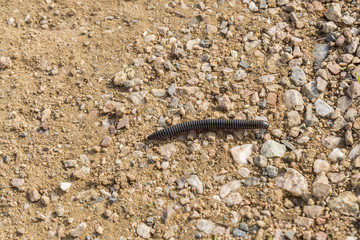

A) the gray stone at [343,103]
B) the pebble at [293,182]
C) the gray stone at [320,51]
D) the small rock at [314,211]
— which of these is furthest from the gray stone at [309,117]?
the small rock at [314,211]

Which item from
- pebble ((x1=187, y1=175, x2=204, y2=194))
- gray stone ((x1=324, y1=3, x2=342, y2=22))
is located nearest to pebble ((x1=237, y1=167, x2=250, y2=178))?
pebble ((x1=187, y1=175, x2=204, y2=194))

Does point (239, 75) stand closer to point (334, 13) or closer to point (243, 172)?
point (243, 172)

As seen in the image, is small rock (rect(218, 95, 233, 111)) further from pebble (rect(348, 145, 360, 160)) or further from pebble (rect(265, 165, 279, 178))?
pebble (rect(348, 145, 360, 160))

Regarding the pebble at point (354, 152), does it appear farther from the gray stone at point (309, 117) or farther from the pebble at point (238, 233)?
the pebble at point (238, 233)

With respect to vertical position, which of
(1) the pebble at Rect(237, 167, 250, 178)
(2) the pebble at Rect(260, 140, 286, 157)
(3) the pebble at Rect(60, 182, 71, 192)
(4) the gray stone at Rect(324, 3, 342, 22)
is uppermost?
(4) the gray stone at Rect(324, 3, 342, 22)

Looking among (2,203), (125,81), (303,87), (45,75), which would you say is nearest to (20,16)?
(45,75)

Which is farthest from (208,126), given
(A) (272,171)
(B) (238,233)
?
(B) (238,233)
